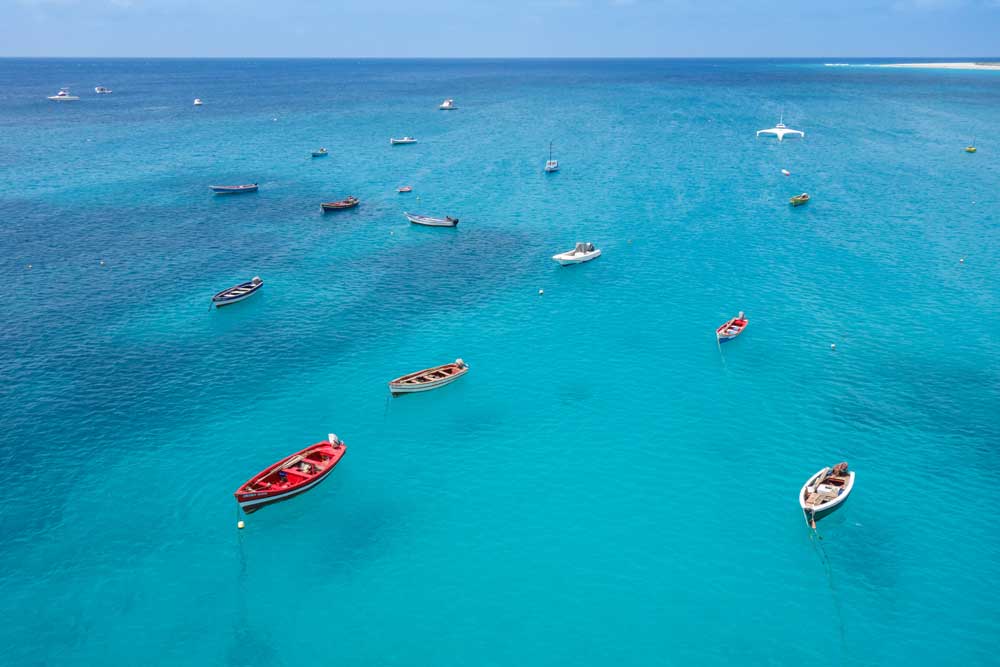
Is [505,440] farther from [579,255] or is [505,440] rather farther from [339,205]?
[339,205]

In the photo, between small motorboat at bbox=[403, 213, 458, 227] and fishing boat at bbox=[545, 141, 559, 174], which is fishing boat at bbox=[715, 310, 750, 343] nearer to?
small motorboat at bbox=[403, 213, 458, 227]

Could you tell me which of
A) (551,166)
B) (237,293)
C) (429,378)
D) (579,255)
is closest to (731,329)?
(579,255)

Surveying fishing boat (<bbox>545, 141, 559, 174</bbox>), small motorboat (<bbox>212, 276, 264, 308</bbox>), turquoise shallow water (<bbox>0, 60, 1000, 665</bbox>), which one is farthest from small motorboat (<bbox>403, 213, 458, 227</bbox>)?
fishing boat (<bbox>545, 141, 559, 174</bbox>)

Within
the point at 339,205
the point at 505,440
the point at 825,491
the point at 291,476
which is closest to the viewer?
the point at 825,491

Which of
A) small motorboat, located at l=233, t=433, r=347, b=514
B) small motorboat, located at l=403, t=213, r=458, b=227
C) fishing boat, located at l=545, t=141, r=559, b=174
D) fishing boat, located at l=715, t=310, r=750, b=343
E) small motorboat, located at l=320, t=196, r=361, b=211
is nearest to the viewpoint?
small motorboat, located at l=233, t=433, r=347, b=514

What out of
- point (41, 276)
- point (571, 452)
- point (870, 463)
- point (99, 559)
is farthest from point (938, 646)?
point (41, 276)
